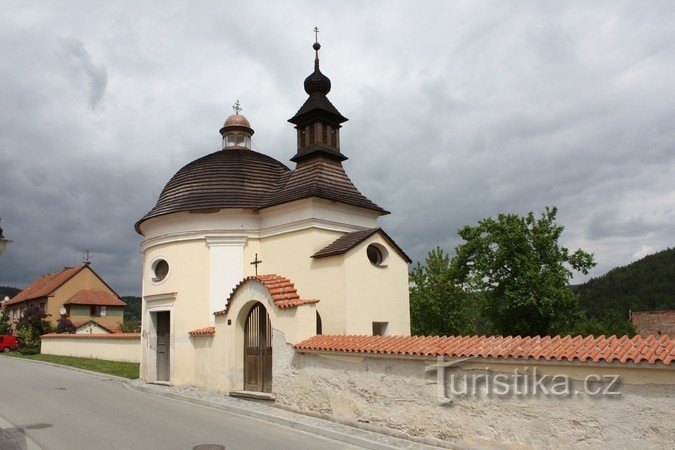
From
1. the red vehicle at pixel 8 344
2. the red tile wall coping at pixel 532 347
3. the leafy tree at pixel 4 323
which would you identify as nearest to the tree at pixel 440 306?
the red tile wall coping at pixel 532 347

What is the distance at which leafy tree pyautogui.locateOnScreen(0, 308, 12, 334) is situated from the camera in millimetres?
50312

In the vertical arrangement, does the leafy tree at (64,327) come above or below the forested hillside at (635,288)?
below

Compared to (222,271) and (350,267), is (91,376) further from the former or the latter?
(350,267)

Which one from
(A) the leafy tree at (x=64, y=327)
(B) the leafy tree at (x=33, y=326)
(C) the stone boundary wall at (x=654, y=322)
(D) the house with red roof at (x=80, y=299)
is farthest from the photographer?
(D) the house with red roof at (x=80, y=299)

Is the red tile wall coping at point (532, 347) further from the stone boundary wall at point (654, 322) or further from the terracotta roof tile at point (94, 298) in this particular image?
the terracotta roof tile at point (94, 298)

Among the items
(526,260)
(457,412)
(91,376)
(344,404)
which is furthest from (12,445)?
(526,260)

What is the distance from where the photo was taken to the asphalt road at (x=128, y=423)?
30.5ft

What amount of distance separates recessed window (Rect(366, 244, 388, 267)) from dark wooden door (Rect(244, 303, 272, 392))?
3.86m

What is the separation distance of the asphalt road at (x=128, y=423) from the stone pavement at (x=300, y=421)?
0.22 m

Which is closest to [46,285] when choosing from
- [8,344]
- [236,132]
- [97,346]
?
[8,344]

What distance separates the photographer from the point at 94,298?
50625 mm

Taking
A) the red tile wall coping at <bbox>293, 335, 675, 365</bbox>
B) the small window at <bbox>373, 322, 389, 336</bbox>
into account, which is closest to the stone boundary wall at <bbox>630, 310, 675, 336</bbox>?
the small window at <bbox>373, 322, 389, 336</bbox>

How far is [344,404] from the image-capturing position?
1073cm

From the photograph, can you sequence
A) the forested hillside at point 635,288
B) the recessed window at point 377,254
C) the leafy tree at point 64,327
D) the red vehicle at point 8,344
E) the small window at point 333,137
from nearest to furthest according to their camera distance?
the recessed window at point 377,254, the small window at point 333,137, the red vehicle at point 8,344, the leafy tree at point 64,327, the forested hillside at point 635,288
